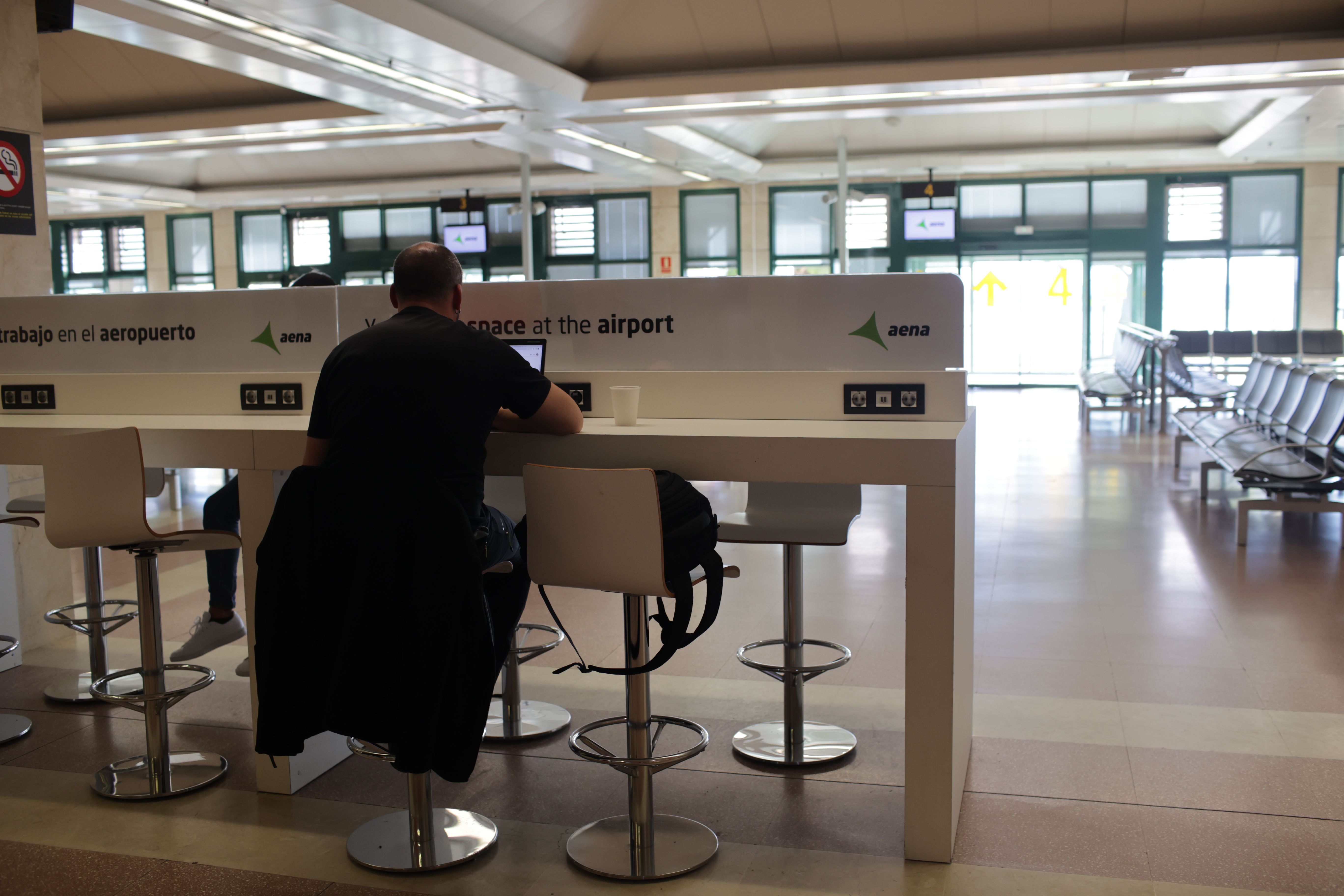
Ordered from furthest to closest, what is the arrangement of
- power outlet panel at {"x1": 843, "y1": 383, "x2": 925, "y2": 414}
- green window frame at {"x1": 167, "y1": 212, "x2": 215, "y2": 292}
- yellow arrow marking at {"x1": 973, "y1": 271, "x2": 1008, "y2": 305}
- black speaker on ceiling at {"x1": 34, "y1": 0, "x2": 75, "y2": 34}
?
green window frame at {"x1": 167, "y1": 212, "x2": 215, "y2": 292}
yellow arrow marking at {"x1": 973, "y1": 271, "x2": 1008, "y2": 305}
black speaker on ceiling at {"x1": 34, "y1": 0, "x2": 75, "y2": 34}
power outlet panel at {"x1": 843, "y1": 383, "x2": 925, "y2": 414}

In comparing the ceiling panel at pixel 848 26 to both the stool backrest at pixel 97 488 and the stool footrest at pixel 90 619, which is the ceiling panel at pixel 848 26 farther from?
the stool backrest at pixel 97 488

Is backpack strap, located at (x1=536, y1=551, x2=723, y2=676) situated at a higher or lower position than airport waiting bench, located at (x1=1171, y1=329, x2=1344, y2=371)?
lower

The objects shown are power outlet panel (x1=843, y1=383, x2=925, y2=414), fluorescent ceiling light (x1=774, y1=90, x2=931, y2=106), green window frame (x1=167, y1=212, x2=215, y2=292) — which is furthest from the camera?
green window frame (x1=167, y1=212, x2=215, y2=292)

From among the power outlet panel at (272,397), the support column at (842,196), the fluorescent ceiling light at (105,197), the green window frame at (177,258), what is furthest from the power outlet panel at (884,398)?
the green window frame at (177,258)

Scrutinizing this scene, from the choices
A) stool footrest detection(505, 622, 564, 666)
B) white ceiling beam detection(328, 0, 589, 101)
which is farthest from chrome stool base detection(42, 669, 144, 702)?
white ceiling beam detection(328, 0, 589, 101)

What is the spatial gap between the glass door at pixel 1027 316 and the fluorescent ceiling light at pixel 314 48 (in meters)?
9.02

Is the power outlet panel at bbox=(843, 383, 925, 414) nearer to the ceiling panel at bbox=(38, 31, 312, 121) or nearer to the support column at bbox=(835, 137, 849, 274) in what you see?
the ceiling panel at bbox=(38, 31, 312, 121)

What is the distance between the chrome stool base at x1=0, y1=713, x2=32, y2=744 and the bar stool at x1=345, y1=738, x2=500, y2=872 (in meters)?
1.30

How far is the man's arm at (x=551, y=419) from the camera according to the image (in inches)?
91.5

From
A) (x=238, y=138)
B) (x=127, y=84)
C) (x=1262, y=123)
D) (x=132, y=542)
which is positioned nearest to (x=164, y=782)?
(x=132, y=542)

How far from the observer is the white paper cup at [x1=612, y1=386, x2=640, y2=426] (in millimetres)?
2535

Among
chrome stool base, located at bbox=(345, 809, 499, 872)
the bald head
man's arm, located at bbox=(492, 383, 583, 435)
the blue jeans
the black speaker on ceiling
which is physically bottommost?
chrome stool base, located at bbox=(345, 809, 499, 872)

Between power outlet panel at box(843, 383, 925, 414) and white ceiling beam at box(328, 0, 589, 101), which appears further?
white ceiling beam at box(328, 0, 589, 101)

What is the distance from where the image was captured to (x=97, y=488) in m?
2.54
